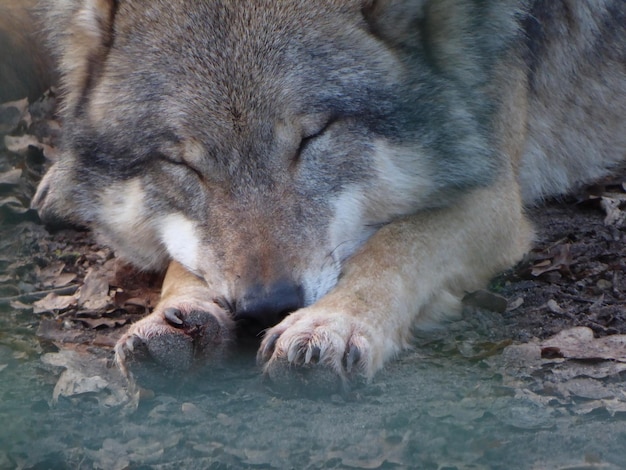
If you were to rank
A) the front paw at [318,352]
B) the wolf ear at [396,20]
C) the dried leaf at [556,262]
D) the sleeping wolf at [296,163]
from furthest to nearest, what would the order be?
1. the dried leaf at [556,262]
2. the wolf ear at [396,20]
3. the sleeping wolf at [296,163]
4. the front paw at [318,352]

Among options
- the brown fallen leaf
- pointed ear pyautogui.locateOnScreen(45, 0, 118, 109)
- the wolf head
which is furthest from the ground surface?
pointed ear pyautogui.locateOnScreen(45, 0, 118, 109)

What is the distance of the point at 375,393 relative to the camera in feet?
9.43

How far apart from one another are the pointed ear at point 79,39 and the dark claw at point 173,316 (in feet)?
3.69

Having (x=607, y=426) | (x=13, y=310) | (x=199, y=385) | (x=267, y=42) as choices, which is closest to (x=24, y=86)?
(x=13, y=310)

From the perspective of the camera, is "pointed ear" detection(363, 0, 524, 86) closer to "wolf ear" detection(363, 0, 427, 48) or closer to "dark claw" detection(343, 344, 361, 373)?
"wolf ear" detection(363, 0, 427, 48)

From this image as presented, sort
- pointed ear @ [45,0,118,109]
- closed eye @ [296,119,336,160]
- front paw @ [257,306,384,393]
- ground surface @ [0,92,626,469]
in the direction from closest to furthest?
ground surface @ [0,92,626,469], front paw @ [257,306,384,393], closed eye @ [296,119,336,160], pointed ear @ [45,0,118,109]

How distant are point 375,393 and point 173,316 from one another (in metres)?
0.72

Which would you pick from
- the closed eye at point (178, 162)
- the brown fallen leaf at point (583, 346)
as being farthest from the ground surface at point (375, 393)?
the closed eye at point (178, 162)

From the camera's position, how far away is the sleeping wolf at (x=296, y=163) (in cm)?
304

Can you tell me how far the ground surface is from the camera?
2492mm

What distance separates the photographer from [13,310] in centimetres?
386

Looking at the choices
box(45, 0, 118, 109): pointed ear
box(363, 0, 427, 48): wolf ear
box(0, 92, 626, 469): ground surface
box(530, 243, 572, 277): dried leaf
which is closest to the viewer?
box(0, 92, 626, 469): ground surface

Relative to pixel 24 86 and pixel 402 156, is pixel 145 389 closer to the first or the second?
pixel 402 156

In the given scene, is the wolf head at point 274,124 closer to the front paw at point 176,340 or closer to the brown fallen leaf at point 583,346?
the front paw at point 176,340
